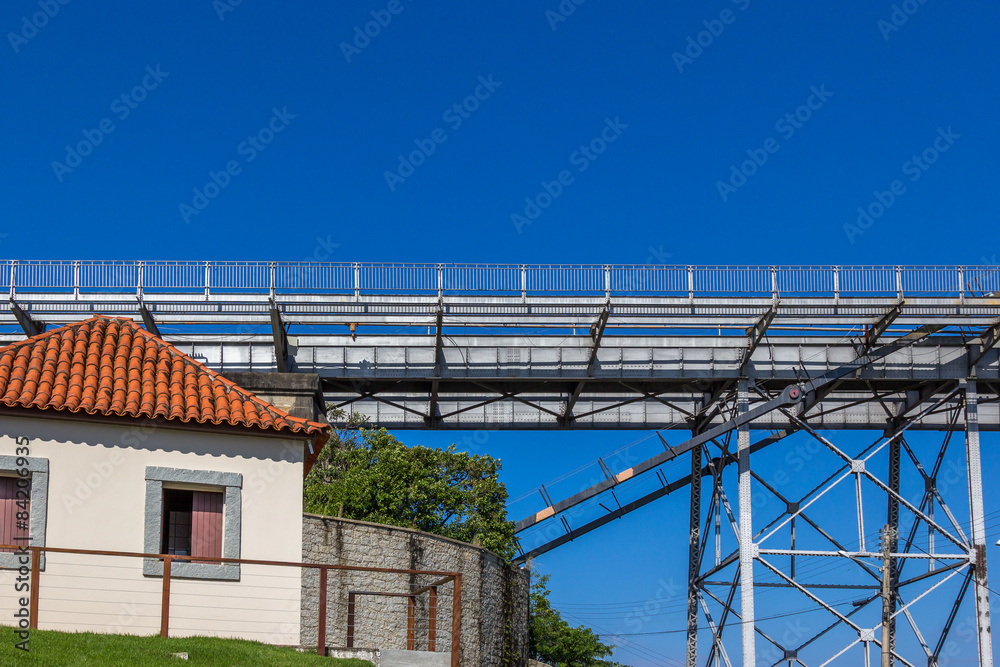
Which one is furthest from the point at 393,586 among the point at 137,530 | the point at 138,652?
the point at 138,652

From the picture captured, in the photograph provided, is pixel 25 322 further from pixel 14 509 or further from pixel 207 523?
pixel 207 523

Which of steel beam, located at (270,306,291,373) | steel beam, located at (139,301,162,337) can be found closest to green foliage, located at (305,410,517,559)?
steel beam, located at (270,306,291,373)

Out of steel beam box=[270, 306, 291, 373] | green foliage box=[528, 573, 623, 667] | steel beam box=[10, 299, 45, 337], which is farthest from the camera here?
green foliage box=[528, 573, 623, 667]

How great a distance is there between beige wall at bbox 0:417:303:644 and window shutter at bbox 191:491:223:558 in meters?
0.46

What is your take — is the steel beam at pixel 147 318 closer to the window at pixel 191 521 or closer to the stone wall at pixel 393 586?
the stone wall at pixel 393 586

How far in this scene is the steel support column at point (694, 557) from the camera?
4044 cm

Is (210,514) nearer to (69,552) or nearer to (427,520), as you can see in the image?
(69,552)

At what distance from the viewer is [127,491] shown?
19.6 meters

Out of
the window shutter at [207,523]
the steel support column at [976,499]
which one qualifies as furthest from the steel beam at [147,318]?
the steel support column at [976,499]

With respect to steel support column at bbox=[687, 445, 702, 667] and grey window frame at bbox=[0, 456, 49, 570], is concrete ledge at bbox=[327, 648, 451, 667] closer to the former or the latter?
grey window frame at bbox=[0, 456, 49, 570]

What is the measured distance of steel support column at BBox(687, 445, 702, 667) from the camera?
40.4m

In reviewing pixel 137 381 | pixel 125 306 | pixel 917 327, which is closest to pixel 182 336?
pixel 125 306

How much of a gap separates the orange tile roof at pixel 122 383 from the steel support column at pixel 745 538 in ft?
65.7

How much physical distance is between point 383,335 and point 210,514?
60.6 ft
